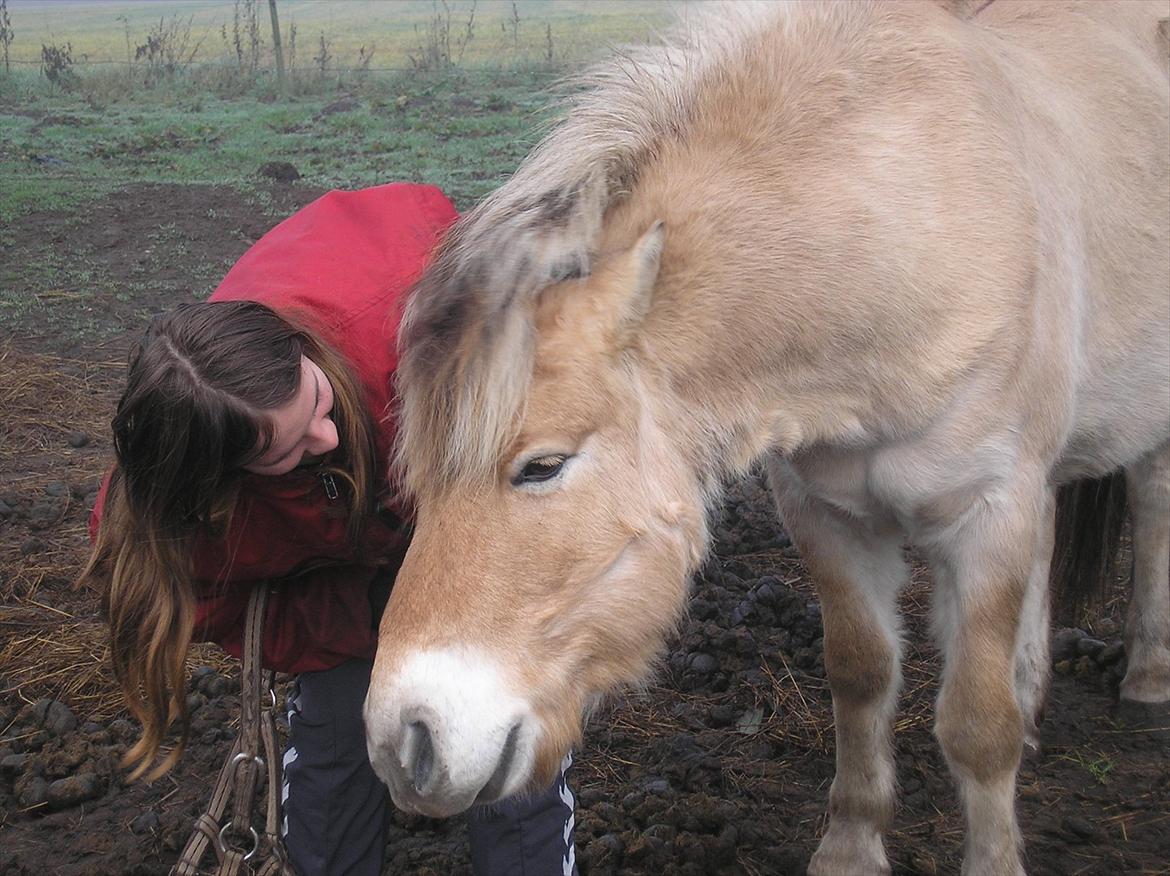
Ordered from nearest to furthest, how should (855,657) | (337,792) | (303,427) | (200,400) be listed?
(200,400) < (303,427) < (337,792) < (855,657)

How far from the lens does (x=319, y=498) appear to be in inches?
77.8

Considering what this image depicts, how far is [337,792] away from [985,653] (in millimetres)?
1339

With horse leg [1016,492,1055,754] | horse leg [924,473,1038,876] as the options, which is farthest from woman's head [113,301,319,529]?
horse leg [1016,492,1055,754]

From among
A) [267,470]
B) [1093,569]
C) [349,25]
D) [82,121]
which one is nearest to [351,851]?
[267,470]

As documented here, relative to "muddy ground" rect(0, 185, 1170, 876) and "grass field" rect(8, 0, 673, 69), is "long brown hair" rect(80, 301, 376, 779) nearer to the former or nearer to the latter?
"muddy ground" rect(0, 185, 1170, 876)

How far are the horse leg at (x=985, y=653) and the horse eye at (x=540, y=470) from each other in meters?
0.92

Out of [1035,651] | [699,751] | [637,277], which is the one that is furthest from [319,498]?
[1035,651]

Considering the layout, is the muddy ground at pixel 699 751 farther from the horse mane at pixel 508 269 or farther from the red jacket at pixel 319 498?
the horse mane at pixel 508 269

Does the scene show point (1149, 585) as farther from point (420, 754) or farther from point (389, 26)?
point (389, 26)

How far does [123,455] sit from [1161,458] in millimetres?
2768

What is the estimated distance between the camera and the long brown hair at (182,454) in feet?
5.63

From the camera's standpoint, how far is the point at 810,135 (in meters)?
1.83

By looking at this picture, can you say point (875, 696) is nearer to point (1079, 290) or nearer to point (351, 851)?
point (1079, 290)

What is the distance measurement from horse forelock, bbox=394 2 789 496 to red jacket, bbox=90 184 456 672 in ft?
0.84
